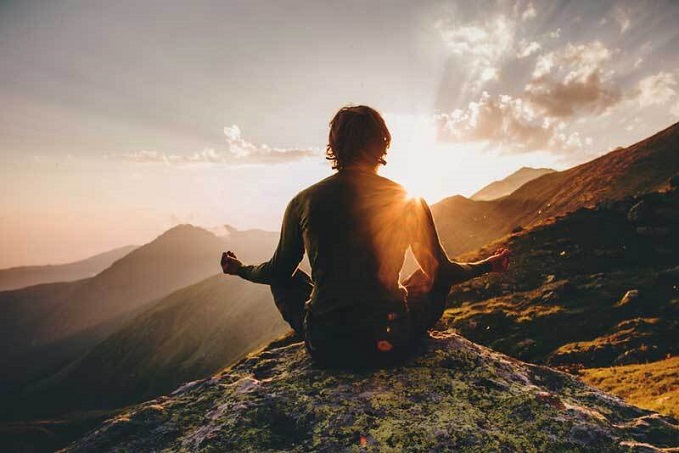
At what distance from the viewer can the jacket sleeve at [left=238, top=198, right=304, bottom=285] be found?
5.04 m

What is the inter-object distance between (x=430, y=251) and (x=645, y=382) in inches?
791

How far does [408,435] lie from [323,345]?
4.90 feet

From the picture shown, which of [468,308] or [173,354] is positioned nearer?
[468,308]

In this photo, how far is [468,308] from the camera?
37688mm

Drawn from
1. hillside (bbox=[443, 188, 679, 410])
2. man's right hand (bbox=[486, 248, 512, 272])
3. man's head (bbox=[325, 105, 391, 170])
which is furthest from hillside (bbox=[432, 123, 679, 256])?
man's head (bbox=[325, 105, 391, 170])

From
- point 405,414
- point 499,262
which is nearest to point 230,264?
point 405,414

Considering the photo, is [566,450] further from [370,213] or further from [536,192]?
[536,192]

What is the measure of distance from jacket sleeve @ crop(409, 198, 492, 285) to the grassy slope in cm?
1335

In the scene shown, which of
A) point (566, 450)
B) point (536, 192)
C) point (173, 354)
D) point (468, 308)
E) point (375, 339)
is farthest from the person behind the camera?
point (173, 354)

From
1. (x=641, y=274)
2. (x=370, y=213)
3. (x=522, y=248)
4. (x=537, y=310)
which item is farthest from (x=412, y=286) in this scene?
(x=522, y=248)

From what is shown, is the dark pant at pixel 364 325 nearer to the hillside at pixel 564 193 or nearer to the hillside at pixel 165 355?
the hillside at pixel 564 193

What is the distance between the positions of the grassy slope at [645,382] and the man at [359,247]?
46.4ft

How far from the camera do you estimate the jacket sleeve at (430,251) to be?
4.95m

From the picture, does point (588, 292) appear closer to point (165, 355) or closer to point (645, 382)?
point (645, 382)
